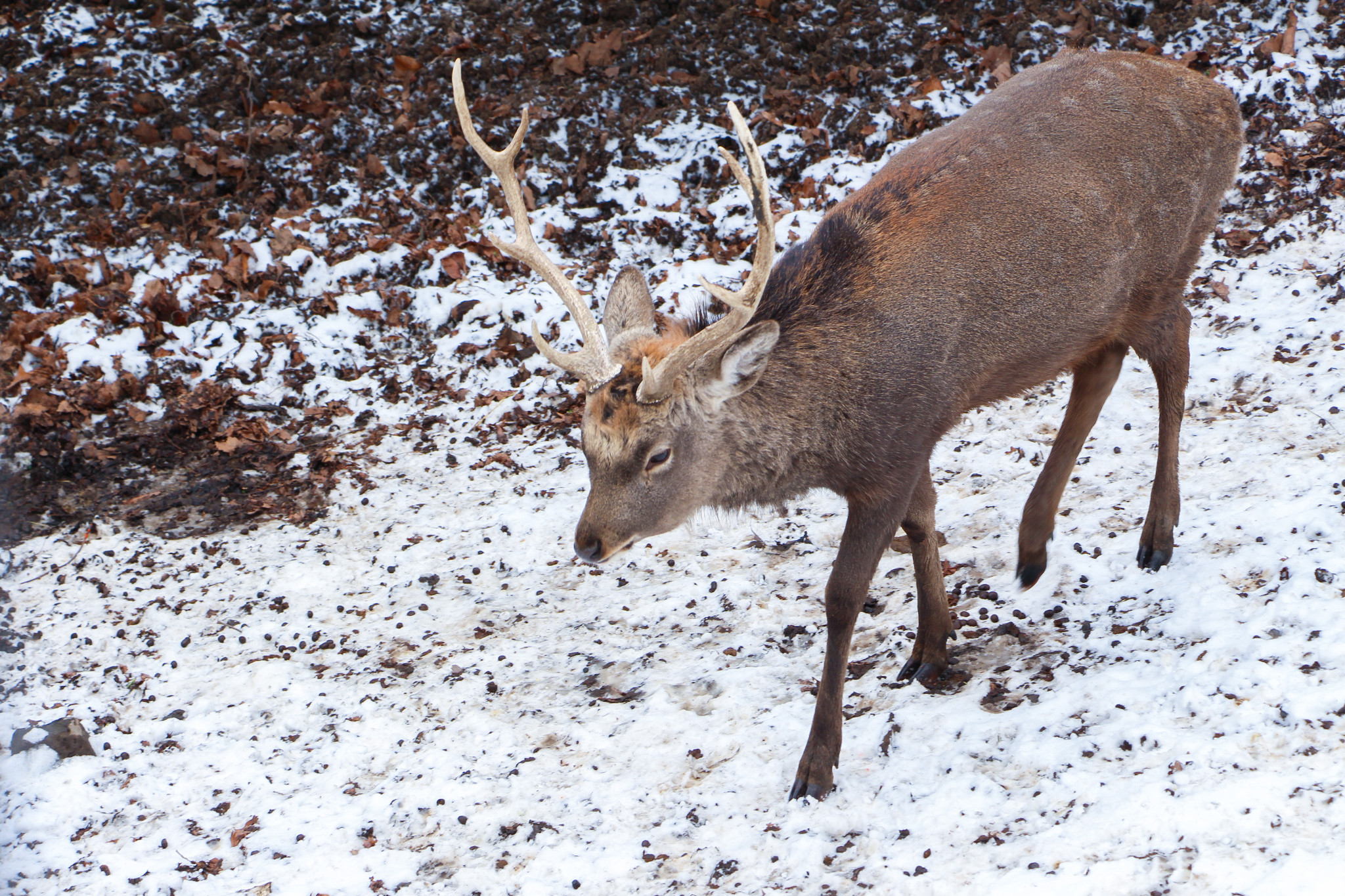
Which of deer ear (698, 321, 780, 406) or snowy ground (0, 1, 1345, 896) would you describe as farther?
deer ear (698, 321, 780, 406)

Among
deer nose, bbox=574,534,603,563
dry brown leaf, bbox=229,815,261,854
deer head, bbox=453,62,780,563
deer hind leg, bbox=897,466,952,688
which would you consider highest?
deer head, bbox=453,62,780,563

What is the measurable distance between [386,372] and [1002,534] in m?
4.36

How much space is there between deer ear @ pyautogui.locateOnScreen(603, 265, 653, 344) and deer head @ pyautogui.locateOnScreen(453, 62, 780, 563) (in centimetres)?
37

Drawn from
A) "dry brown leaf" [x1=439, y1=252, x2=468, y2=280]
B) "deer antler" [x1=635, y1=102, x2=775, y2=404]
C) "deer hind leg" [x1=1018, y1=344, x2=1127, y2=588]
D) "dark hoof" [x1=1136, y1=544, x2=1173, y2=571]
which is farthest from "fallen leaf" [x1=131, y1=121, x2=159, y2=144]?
"dark hoof" [x1=1136, y1=544, x2=1173, y2=571]

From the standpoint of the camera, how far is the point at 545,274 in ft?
13.8

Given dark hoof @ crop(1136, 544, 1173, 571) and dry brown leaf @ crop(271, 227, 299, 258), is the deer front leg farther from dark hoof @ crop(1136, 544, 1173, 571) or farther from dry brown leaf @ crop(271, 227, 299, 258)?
dry brown leaf @ crop(271, 227, 299, 258)

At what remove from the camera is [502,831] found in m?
4.07

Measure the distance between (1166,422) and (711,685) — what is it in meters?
2.45

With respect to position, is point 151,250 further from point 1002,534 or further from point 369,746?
point 1002,534

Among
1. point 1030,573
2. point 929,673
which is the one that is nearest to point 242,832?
point 929,673

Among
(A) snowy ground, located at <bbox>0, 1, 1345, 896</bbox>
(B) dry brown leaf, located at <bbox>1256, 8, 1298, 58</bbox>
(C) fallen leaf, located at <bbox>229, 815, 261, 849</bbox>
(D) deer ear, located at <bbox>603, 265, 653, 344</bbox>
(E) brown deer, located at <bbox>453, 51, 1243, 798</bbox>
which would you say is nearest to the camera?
(A) snowy ground, located at <bbox>0, 1, 1345, 896</bbox>

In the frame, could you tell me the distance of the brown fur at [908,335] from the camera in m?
4.02

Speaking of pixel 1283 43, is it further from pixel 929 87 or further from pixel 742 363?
pixel 742 363

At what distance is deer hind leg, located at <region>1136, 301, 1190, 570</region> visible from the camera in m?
4.88
